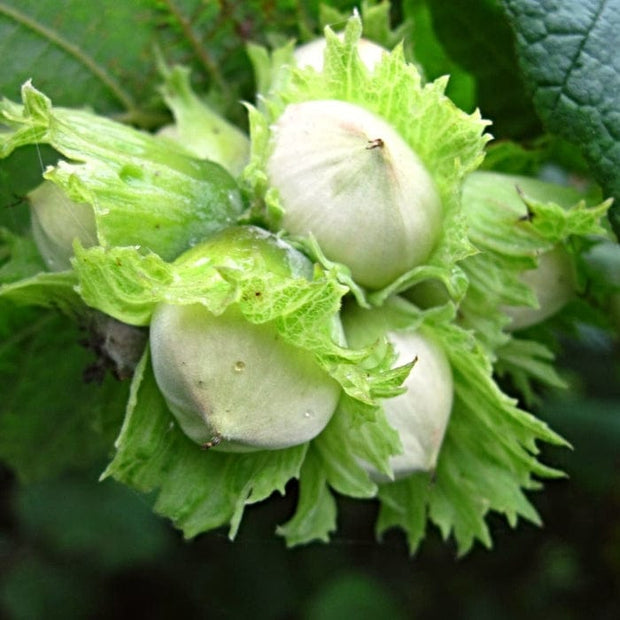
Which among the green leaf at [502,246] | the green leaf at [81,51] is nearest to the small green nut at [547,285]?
the green leaf at [502,246]

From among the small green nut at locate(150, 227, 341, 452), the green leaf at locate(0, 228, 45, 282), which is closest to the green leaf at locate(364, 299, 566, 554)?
the small green nut at locate(150, 227, 341, 452)

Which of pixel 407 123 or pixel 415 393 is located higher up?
pixel 407 123

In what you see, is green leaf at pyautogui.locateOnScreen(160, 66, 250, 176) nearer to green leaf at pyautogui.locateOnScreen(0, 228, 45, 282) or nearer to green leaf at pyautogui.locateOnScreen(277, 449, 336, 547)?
green leaf at pyautogui.locateOnScreen(0, 228, 45, 282)

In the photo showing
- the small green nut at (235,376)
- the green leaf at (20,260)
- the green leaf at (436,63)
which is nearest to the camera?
the small green nut at (235,376)

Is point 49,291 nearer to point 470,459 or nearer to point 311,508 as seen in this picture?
point 311,508

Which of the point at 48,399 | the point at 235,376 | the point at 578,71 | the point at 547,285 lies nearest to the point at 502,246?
the point at 547,285

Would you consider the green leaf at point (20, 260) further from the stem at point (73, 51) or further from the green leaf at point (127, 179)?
the stem at point (73, 51)
